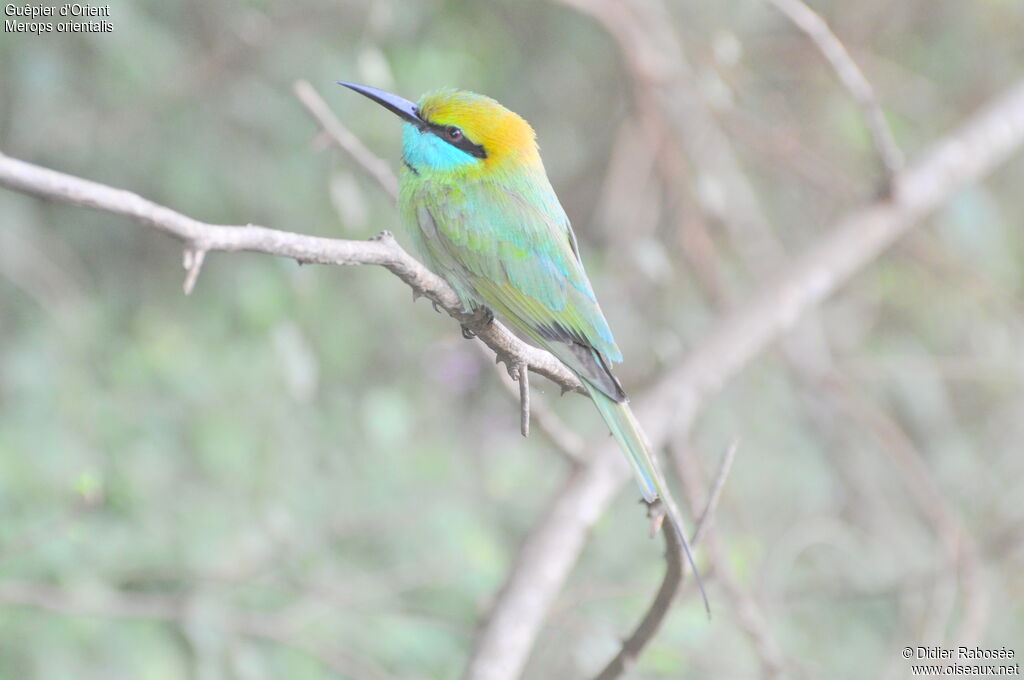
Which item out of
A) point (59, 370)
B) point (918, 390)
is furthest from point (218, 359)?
point (918, 390)

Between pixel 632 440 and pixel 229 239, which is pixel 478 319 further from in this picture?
pixel 229 239

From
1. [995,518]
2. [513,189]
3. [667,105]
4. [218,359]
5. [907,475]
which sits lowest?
[513,189]

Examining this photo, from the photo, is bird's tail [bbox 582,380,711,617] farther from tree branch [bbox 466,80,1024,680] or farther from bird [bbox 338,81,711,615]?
tree branch [bbox 466,80,1024,680]

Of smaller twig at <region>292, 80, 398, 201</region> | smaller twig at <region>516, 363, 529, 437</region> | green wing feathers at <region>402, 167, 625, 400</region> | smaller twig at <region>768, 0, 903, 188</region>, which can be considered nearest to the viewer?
smaller twig at <region>516, 363, 529, 437</region>

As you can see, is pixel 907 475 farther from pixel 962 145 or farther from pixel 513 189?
pixel 513 189

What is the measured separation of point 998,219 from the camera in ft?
15.9

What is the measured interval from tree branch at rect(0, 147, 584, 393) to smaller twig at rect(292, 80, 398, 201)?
743 millimetres

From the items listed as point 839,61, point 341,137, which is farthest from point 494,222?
point 839,61

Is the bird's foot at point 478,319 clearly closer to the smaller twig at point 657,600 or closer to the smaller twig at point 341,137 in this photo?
the smaller twig at point 657,600

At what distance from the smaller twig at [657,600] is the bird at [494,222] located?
297mm

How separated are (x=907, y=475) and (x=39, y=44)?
3.09 metres

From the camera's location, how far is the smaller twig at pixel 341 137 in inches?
84.7

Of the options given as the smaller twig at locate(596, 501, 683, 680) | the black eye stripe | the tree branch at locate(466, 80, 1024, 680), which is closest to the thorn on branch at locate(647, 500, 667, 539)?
the smaller twig at locate(596, 501, 683, 680)

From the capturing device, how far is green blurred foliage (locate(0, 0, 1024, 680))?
9.57ft
